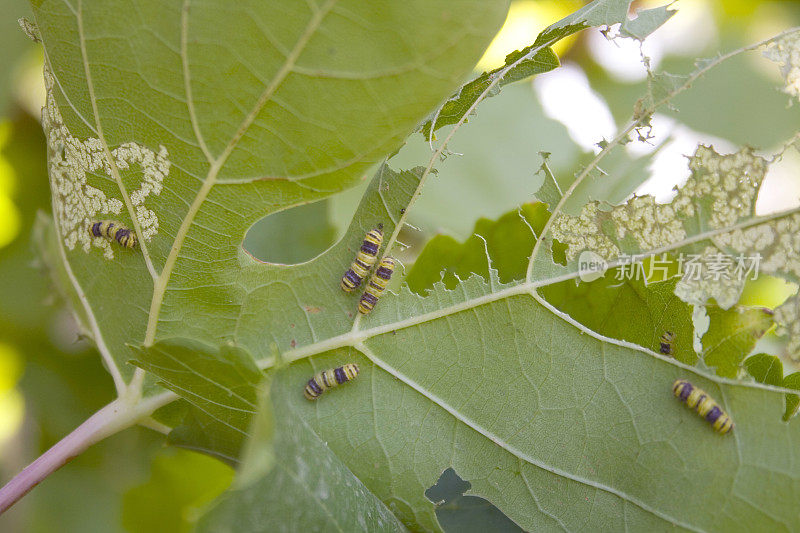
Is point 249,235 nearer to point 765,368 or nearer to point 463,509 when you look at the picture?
point 463,509

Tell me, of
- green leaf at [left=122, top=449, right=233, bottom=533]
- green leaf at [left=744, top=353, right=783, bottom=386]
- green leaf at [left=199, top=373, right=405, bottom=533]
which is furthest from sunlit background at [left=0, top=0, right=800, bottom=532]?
green leaf at [left=199, top=373, right=405, bottom=533]

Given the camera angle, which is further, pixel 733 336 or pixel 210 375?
pixel 733 336

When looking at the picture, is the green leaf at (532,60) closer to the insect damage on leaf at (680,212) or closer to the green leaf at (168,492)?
the insect damage on leaf at (680,212)

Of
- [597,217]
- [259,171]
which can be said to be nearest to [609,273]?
[597,217]

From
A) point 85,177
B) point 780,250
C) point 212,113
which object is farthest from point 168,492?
point 780,250

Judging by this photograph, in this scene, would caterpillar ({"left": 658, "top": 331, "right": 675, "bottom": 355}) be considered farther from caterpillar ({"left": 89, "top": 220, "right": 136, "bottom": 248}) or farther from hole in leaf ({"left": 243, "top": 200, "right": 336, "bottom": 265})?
caterpillar ({"left": 89, "top": 220, "right": 136, "bottom": 248})

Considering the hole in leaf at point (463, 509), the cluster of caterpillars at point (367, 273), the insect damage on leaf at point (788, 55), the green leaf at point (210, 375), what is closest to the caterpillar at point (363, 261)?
the cluster of caterpillars at point (367, 273)

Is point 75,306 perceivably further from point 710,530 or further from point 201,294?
point 710,530
